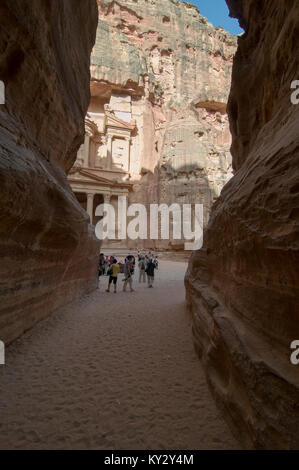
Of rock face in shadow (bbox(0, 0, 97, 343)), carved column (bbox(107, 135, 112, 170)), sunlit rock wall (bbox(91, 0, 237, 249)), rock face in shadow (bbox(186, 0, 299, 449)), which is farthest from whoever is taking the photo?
carved column (bbox(107, 135, 112, 170))

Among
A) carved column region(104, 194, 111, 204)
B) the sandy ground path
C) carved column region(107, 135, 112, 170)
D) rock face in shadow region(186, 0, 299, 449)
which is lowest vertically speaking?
the sandy ground path

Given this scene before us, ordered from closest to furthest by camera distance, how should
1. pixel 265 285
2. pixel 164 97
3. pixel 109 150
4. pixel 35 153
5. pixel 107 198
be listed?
pixel 265 285, pixel 35 153, pixel 107 198, pixel 109 150, pixel 164 97

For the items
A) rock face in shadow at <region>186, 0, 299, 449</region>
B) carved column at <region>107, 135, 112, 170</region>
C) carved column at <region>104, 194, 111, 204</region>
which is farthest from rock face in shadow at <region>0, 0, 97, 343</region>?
carved column at <region>107, 135, 112, 170</region>

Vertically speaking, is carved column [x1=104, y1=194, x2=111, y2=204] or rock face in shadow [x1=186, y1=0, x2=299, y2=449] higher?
carved column [x1=104, y1=194, x2=111, y2=204]

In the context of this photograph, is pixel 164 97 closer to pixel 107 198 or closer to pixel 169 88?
pixel 169 88

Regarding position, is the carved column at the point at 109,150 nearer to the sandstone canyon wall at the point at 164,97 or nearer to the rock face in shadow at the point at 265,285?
the sandstone canyon wall at the point at 164,97

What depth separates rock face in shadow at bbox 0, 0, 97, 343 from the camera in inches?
130

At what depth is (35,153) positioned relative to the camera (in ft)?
13.9

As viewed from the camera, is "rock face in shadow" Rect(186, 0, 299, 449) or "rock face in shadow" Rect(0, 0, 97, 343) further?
"rock face in shadow" Rect(0, 0, 97, 343)

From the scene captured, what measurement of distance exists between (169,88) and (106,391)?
43.5 metres

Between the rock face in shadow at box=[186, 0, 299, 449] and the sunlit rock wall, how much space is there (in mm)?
21913

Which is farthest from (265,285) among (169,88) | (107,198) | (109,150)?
(169,88)

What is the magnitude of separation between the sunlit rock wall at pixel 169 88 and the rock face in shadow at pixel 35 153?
67.5ft

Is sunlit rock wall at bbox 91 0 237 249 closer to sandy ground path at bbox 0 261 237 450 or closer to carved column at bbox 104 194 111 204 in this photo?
carved column at bbox 104 194 111 204
